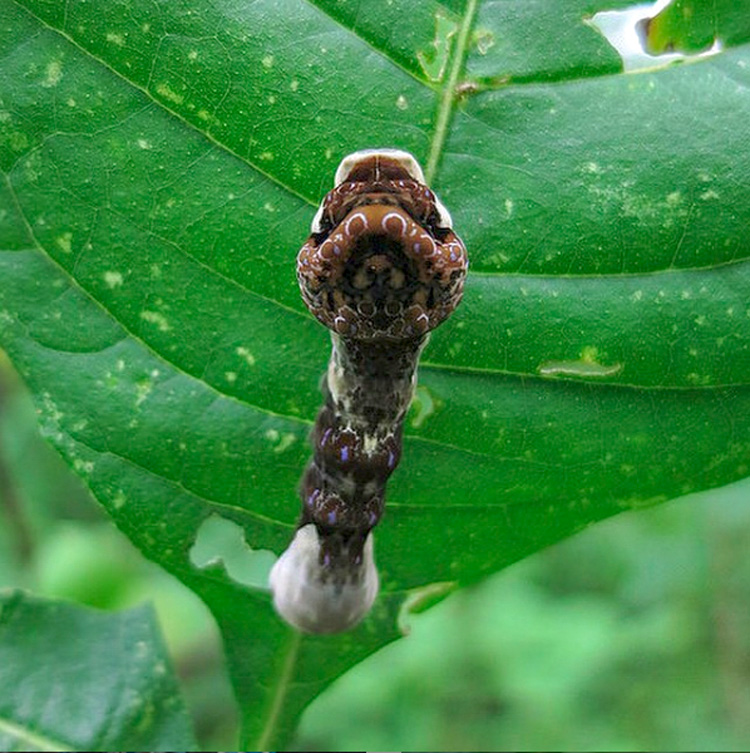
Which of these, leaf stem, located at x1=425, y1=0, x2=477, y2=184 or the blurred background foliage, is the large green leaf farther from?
the blurred background foliage

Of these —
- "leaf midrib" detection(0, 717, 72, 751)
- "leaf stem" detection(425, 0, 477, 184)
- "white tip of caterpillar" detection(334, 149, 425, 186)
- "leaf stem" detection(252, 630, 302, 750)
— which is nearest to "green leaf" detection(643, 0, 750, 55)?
"leaf stem" detection(425, 0, 477, 184)

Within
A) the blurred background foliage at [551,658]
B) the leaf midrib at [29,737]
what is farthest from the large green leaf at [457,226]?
the blurred background foliage at [551,658]

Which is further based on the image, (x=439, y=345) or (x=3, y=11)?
(x=439, y=345)

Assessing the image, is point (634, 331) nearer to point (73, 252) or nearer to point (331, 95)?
point (331, 95)

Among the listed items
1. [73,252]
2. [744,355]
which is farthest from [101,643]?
[744,355]

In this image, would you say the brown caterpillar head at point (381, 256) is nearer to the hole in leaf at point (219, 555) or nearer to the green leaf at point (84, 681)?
the hole in leaf at point (219, 555)

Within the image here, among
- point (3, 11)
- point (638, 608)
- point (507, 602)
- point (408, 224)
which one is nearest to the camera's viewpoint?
point (408, 224)
